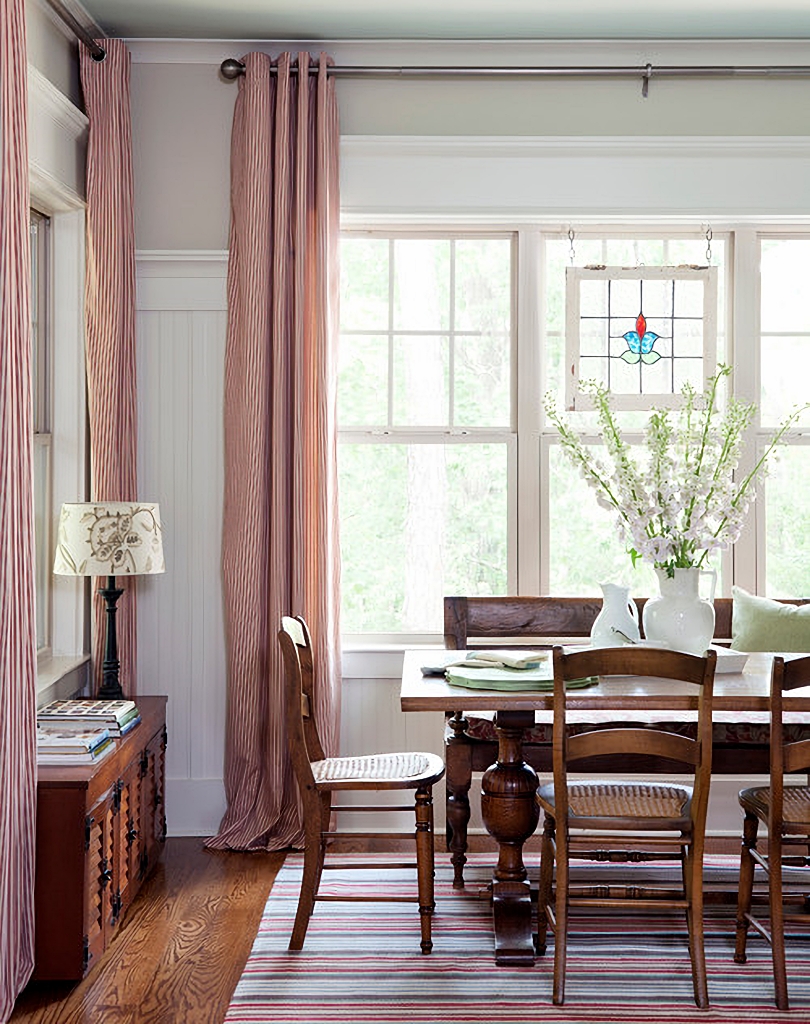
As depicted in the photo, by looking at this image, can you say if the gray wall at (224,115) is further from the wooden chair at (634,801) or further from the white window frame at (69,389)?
the wooden chair at (634,801)

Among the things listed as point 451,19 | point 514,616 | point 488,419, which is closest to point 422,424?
point 488,419

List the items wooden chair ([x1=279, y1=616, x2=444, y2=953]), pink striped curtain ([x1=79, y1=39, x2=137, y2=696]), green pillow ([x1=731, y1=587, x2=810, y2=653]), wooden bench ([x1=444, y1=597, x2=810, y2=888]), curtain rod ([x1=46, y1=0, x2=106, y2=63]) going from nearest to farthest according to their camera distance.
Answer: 1. wooden chair ([x1=279, y1=616, x2=444, y2=953])
2. wooden bench ([x1=444, y1=597, x2=810, y2=888])
3. curtain rod ([x1=46, y1=0, x2=106, y2=63])
4. green pillow ([x1=731, y1=587, x2=810, y2=653])
5. pink striped curtain ([x1=79, y1=39, x2=137, y2=696])

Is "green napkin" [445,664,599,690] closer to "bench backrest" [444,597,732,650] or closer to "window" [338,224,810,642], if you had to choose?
"bench backrest" [444,597,732,650]

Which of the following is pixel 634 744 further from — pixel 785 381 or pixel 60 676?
pixel 785 381

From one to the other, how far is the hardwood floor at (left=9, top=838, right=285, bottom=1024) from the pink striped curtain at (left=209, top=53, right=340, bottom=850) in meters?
0.29

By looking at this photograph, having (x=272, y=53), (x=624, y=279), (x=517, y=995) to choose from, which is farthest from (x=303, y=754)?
(x=272, y=53)

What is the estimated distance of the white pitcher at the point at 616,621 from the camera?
337cm

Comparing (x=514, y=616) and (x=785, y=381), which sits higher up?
(x=785, y=381)

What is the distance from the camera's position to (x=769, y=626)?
4004mm

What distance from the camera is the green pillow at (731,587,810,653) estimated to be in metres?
3.96

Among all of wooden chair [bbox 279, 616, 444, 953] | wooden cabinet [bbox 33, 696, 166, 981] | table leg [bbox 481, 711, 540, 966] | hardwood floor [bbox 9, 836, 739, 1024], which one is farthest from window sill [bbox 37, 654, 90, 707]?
table leg [bbox 481, 711, 540, 966]

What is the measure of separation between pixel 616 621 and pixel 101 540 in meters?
1.68

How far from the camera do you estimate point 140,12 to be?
4.05 m

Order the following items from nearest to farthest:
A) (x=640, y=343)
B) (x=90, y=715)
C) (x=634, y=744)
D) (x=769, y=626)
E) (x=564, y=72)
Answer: (x=634, y=744) < (x=90, y=715) < (x=769, y=626) < (x=564, y=72) < (x=640, y=343)
